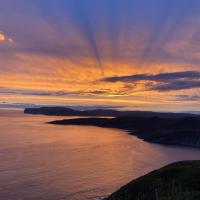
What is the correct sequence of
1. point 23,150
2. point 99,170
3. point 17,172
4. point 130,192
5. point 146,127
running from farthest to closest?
point 146,127, point 23,150, point 99,170, point 17,172, point 130,192

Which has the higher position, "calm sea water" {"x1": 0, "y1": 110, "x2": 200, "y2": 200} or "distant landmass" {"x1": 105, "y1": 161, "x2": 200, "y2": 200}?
"distant landmass" {"x1": 105, "y1": 161, "x2": 200, "y2": 200}

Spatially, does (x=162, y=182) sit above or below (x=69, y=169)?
above

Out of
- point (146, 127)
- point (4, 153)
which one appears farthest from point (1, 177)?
point (146, 127)

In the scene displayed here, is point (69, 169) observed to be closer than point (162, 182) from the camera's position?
No

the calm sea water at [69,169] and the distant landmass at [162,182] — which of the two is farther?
the calm sea water at [69,169]

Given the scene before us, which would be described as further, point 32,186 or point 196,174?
point 32,186

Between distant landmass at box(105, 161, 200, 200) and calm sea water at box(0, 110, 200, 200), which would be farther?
calm sea water at box(0, 110, 200, 200)

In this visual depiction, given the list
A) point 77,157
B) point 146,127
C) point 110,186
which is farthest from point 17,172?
point 146,127

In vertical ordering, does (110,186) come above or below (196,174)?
below

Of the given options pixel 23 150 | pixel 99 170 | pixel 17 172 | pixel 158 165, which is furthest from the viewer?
pixel 23 150

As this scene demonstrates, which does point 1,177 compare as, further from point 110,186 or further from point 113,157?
point 113,157

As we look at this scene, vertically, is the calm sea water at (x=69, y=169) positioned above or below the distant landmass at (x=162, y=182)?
below
